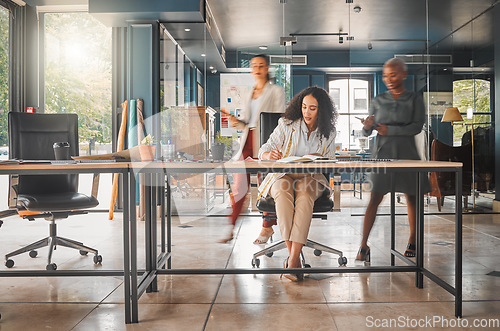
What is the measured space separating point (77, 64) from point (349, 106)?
3.62m

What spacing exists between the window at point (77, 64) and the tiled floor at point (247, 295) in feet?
7.79

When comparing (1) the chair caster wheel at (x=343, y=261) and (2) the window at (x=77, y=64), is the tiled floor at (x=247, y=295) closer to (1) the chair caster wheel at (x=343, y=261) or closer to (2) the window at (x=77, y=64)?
(1) the chair caster wheel at (x=343, y=261)

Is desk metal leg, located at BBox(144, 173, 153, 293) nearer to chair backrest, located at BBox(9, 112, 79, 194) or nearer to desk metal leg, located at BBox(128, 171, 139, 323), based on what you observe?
desk metal leg, located at BBox(128, 171, 139, 323)

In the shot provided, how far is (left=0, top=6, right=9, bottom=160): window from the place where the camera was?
523 cm

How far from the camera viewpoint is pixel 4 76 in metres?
5.42

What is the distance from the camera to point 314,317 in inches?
82.0

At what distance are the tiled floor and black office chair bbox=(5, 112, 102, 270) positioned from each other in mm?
165

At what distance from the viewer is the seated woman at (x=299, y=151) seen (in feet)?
8.77

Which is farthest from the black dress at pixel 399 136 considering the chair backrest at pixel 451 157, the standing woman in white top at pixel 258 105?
the chair backrest at pixel 451 157

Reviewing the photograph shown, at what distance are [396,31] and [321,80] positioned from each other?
3.85 ft

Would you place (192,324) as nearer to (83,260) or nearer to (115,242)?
(83,260)

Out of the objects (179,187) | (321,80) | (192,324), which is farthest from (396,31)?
(192,324)

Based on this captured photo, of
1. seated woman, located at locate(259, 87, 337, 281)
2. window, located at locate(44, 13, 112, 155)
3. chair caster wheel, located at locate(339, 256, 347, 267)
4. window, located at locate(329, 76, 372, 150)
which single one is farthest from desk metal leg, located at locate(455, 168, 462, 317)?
window, located at locate(44, 13, 112, 155)

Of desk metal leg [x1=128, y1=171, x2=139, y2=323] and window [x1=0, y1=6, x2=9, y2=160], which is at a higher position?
window [x1=0, y1=6, x2=9, y2=160]
